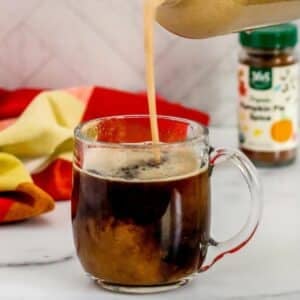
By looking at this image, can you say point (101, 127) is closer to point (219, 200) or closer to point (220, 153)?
point (220, 153)

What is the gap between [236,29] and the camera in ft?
3.03

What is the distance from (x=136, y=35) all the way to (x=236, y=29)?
0.37m

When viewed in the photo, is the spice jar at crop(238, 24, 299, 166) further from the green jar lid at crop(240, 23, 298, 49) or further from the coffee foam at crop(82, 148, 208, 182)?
the coffee foam at crop(82, 148, 208, 182)

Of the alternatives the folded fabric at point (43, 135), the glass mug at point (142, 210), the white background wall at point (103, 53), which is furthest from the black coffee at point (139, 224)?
the white background wall at point (103, 53)

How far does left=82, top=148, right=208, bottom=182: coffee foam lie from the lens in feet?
2.72

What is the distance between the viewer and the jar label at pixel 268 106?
1.16m

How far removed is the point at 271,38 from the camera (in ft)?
3.75

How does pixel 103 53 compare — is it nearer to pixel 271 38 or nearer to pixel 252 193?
pixel 271 38

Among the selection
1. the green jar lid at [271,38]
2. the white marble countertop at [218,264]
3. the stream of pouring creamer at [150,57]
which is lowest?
the white marble countertop at [218,264]

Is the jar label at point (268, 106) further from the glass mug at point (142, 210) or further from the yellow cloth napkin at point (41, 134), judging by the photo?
the glass mug at point (142, 210)

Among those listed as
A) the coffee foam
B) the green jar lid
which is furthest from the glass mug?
the green jar lid

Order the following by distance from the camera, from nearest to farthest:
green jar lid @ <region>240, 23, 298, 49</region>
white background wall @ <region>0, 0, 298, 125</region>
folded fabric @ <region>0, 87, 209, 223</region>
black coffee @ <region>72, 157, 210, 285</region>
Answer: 1. black coffee @ <region>72, 157, 210, 285</region>
2. folded fabric @ <region>0, 87, 209, 223</region>
3. green jar lid @ <region>240, 23, 298, 49</region>
4. white background wall @ <region>0, 0, 298, 125</region>

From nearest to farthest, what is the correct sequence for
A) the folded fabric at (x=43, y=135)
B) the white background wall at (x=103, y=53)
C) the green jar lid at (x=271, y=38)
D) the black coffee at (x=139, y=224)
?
1. the black coffee at (x=139, y=224)
2. the folded fabric at (x=43, y=135)
3. the green jar lid at (x=271, y=38)
4. the white background wall at (x=103, y=53)

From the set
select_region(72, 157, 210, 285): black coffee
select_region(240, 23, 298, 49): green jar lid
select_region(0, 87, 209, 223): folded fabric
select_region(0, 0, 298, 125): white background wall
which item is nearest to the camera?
select_region(72, 157, 210, 285): black coffee
